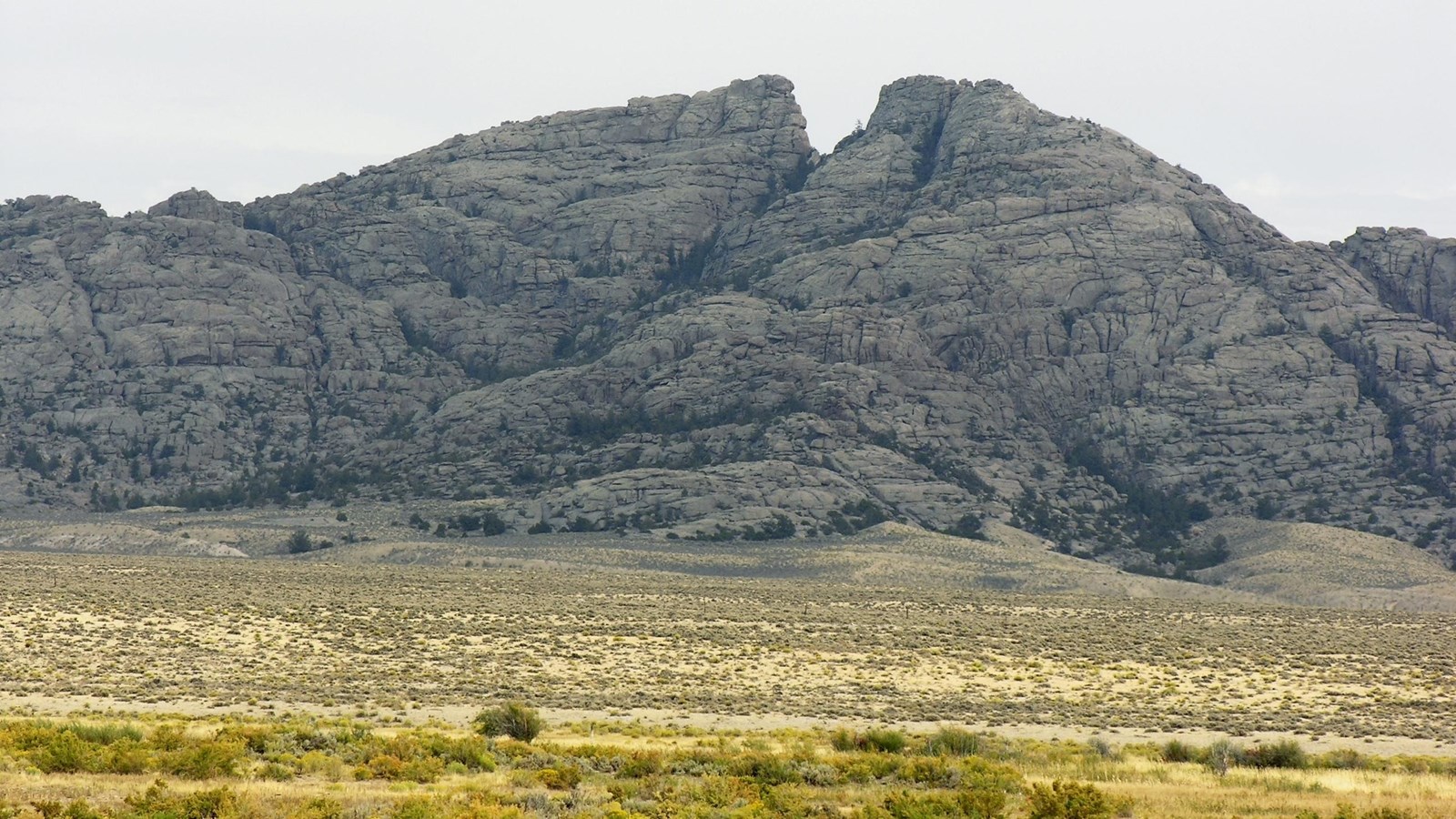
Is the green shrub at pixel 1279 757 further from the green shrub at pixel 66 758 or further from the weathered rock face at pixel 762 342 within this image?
the weathered rock face at pixel 762 342

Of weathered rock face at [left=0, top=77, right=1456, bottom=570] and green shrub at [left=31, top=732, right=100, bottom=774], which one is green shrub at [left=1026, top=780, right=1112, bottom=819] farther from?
weathered rock face at [left=0, top=77, right=1456, bottom=570]

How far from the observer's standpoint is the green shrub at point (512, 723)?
1425 inches

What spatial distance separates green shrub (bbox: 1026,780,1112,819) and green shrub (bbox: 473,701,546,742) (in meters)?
13.9

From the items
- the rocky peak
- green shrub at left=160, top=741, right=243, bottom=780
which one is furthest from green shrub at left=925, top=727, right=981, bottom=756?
the rocky peak

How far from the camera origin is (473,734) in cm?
3609

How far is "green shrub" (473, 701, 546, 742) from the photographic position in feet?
119

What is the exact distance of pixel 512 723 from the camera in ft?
120

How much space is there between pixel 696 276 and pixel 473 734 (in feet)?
431

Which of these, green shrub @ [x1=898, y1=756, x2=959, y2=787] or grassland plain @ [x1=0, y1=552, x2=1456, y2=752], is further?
grassland plain @ [x1=0, y1=552, x2=1456, y2=752]

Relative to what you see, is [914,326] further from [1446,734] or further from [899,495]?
[1446,734]

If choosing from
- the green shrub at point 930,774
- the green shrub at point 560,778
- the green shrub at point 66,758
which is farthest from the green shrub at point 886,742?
the green shrub at point 66,758

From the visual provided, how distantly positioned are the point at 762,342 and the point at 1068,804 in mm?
115941

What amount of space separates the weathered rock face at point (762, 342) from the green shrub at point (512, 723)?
80.6m

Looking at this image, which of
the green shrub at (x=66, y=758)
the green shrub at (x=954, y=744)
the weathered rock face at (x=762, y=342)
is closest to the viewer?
the green shrub at (x=66, y=758)
